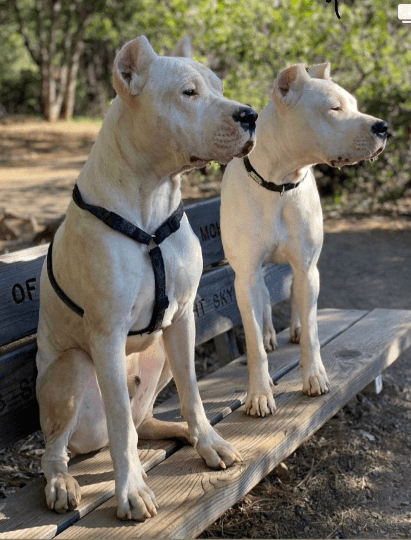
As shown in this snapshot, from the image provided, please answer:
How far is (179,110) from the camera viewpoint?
8.13 ft

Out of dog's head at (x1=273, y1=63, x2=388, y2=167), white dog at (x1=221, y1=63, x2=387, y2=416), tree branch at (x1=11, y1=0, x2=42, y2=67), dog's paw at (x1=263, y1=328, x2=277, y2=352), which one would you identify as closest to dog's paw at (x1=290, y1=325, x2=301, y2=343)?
dog's paw at (x1=263, y1=328, x2=277, y2=352)

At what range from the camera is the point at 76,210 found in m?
2.69

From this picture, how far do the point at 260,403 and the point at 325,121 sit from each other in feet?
4.06

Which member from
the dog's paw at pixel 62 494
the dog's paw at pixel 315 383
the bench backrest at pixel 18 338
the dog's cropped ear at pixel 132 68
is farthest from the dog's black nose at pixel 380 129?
the dog's paw at pixel 62 494

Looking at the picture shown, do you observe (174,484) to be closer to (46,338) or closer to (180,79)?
(46,338)

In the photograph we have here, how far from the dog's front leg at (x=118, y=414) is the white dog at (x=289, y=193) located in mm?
877

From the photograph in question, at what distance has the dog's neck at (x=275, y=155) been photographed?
128 inches

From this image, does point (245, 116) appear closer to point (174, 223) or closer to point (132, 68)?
point (132, 68)

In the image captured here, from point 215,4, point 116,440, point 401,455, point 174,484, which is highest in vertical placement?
point 215,4

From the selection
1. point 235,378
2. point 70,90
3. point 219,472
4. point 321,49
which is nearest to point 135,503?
point 219,472

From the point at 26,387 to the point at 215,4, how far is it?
257 inches

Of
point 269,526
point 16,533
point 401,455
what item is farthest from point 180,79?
point 401,455

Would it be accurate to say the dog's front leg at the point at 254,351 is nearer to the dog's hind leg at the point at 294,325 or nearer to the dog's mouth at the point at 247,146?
the dog's hind leg at the point at 294,325

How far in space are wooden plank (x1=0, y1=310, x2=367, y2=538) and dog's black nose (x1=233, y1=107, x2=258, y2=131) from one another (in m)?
1.36
